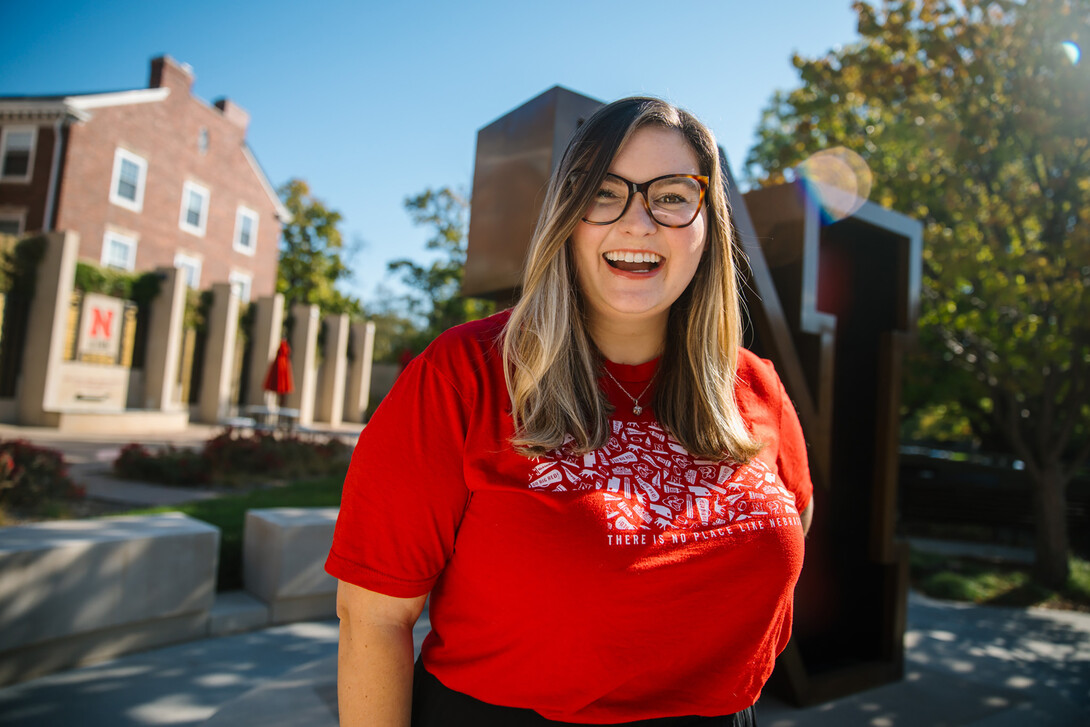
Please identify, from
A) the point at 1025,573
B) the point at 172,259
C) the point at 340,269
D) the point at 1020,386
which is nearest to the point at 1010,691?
the point at 1020,386

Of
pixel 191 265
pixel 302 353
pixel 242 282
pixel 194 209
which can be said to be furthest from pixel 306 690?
pixel 242 282

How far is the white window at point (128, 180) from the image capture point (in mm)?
22188

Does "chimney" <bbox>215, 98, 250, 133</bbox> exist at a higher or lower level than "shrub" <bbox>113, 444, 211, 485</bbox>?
higher

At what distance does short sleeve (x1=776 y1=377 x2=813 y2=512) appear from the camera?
184 centimetres

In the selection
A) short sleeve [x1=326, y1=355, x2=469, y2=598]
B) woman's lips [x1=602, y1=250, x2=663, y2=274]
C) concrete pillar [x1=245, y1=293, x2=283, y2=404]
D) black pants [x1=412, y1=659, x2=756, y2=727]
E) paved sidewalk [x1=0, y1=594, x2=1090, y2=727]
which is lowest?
paved sidewalk [x1=0, y1=594, x2=1090, y2=727]

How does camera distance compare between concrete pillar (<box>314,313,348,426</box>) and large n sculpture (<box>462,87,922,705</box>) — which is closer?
large n sculpture (<box>462,87,922,705</box>)

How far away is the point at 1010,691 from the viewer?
4.39m

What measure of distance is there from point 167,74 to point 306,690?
1043 inches

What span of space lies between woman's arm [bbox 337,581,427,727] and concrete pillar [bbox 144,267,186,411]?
67.9 feet

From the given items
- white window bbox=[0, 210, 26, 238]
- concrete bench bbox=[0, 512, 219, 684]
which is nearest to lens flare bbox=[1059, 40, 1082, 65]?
concrete bench bbox=[0, 512, 219, 684]

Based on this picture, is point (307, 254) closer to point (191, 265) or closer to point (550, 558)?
point (191, 265)

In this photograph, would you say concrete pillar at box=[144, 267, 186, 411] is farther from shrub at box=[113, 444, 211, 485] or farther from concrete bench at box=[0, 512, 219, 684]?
concrete bench at box=[0, 512, 219, 684]

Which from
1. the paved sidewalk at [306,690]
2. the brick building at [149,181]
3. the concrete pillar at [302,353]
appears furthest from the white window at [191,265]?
the paved sidewalk at [306,690]

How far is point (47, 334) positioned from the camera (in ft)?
52.4
